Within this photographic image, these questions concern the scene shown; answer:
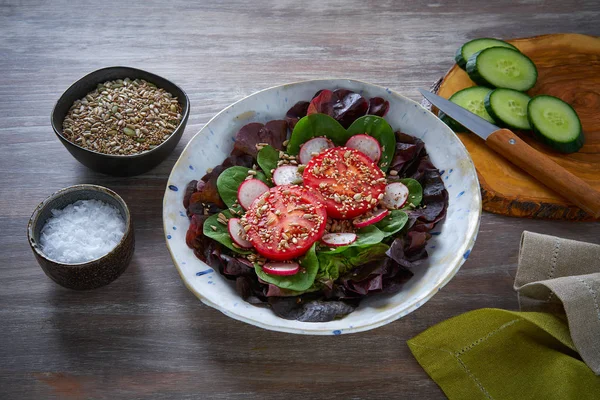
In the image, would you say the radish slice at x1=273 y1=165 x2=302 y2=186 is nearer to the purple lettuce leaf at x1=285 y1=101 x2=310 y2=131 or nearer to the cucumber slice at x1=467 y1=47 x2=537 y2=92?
the purple lettuce leaf at x1=285 y1=101 x2=310 y2=131

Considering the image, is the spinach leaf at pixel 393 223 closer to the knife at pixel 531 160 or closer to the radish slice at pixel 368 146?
the radish slice at pixel 368 146

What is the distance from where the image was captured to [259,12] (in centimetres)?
278

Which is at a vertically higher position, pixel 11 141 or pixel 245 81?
pixel 245 81

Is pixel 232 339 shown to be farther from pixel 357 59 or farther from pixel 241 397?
pixel 357 59

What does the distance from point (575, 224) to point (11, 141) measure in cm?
206

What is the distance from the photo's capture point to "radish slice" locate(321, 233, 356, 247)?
1.83 metres

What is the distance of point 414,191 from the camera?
1.98 metres

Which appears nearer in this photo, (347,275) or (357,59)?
(347,275)

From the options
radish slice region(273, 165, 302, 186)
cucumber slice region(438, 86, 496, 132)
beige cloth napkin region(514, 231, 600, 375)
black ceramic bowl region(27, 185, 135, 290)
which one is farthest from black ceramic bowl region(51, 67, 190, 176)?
beige cloth napkin region(514, 231, 600, 375)

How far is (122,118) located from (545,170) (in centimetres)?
146

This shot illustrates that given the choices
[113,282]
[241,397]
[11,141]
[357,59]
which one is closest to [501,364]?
[241,397]

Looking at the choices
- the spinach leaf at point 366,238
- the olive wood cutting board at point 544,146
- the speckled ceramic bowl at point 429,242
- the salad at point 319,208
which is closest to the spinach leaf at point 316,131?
the salad at point 319,208

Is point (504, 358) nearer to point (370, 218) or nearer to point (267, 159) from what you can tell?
point (370, 218)

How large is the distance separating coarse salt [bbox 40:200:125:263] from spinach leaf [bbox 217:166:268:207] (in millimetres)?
323
